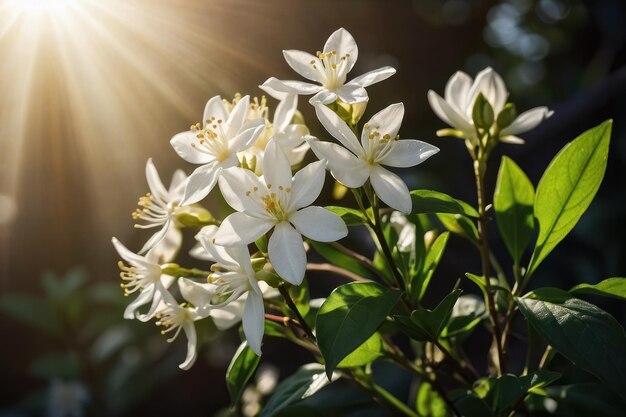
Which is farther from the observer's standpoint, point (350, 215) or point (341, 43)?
point (341, 43)

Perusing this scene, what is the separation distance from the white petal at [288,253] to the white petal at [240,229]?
0.7 inches

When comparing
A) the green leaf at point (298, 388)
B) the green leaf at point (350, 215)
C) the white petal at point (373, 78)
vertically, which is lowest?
the green leaf at point (298, 388)

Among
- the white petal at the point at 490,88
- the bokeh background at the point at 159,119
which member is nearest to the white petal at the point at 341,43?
the white petal at the point at 490,88

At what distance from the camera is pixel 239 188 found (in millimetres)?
754

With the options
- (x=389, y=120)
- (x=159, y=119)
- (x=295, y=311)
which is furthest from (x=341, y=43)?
(x=159, y=119)

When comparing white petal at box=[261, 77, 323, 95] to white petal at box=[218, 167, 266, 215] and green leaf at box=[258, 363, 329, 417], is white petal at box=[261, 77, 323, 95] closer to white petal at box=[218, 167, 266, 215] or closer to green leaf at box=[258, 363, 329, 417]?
white petal at box=[218, 167, 266, 215]

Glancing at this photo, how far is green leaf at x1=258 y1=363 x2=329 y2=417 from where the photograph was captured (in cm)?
86

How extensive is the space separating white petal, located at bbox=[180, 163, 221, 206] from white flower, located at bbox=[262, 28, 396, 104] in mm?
132

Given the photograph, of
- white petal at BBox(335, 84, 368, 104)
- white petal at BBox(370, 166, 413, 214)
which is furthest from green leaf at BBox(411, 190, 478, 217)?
white petal at BBox(335, 84, 368, 104)

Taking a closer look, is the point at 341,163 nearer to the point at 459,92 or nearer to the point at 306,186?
the point at 306,186

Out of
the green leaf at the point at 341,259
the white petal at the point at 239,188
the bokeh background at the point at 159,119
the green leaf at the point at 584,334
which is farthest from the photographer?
the bokeh background at the point at 159,119

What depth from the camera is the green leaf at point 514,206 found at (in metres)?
0.91

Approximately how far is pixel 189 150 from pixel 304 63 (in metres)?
0.21

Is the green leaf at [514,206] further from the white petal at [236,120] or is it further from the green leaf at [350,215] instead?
the white petal at [236,120]
